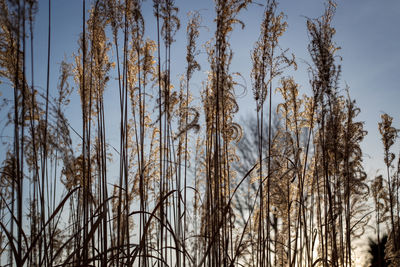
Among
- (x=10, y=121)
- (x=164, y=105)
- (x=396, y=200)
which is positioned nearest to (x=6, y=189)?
(x=10, y=121)

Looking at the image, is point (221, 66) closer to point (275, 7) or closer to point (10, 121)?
point (275, 7)

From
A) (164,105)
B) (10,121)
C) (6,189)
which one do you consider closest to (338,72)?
(164,105)

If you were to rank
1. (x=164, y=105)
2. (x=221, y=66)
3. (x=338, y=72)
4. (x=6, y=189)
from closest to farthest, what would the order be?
1. (x=338, y=72)
2. (x=221, y=66)
3. (x=164, y=105)
4. (x=6, y=189)

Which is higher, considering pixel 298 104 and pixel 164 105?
pixel 298 104

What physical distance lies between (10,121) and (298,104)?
2.72m

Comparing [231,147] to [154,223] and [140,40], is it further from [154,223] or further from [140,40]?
[140,40]

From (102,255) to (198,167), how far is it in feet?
6.62

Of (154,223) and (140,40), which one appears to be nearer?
(140,40)

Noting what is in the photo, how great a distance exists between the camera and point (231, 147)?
3367 millimetres

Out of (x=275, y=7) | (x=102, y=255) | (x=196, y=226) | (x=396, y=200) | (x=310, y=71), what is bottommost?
(x=102, y=255)

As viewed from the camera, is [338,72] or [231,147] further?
[231,147]

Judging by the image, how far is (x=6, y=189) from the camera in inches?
156

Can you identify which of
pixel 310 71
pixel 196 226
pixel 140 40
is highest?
pixel 140 40

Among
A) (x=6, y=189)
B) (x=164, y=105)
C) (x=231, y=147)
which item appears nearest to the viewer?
(x=164, y=105)
